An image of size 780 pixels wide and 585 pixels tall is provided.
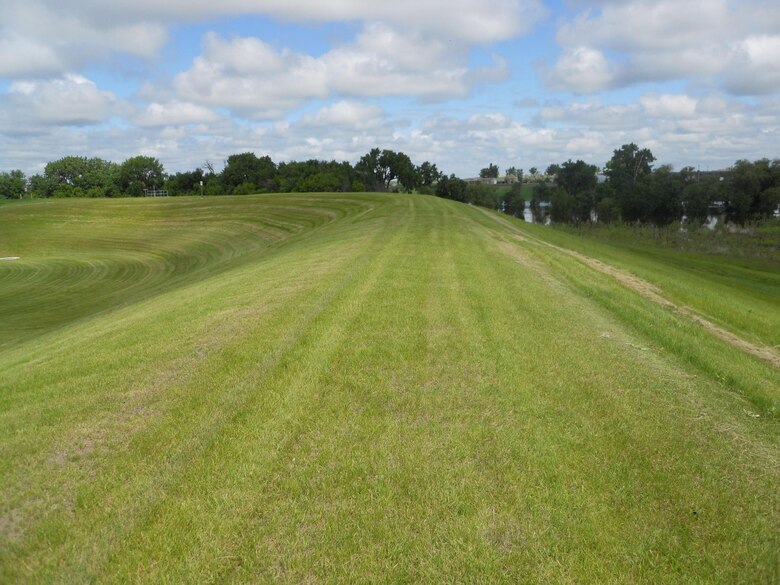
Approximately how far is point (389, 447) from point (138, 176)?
134915 millimetres

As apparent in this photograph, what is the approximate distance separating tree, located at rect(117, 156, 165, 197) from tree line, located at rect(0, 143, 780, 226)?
0.23 metres

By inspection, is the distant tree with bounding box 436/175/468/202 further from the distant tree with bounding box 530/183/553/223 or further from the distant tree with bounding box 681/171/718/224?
the distant tree with bounding box 681/171/718/224

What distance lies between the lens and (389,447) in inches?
202

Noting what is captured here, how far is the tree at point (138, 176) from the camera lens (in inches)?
4653

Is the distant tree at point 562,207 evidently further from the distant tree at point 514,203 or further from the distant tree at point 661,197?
the distant tree at point 661,197

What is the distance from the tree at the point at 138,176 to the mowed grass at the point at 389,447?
124 metres

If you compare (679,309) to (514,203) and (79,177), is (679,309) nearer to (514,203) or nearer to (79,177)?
(514,203)

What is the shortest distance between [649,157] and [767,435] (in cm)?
13441

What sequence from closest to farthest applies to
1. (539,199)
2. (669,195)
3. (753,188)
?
(753,188) → (669,195) → (539,199)

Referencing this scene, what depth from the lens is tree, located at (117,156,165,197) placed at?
118 meters

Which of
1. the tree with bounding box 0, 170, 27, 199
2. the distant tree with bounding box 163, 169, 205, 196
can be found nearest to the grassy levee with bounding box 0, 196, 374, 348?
the distant tree with bounding box 163, 169, 205, 196

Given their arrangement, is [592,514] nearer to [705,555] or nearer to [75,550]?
[705,555]

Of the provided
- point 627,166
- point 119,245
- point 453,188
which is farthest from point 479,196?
point 119,245

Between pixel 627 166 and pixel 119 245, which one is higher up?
pixel 627 166
